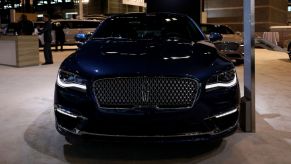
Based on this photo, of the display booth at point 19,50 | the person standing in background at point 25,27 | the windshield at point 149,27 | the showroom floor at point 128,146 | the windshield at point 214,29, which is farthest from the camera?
the person standing in background at point 25,27

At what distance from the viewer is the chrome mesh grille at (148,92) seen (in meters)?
3.72

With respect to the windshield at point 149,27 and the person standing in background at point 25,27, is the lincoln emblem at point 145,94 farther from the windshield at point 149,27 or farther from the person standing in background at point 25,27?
the person standing in background at point 25,27

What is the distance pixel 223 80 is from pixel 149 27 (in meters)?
2.06

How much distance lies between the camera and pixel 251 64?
491 cm

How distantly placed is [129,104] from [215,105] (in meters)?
0.78

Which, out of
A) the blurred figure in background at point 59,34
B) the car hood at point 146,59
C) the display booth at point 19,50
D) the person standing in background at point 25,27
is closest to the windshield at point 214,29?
the display booth at point 19,50

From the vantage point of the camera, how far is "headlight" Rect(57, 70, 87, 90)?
151 inches

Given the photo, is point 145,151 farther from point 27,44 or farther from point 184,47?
point 27,44

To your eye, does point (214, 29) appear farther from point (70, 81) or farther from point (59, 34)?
point (70, 81)

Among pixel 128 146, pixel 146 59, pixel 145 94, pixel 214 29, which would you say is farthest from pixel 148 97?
pixel 214 29

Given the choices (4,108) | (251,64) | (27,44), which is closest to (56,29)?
(27,44)

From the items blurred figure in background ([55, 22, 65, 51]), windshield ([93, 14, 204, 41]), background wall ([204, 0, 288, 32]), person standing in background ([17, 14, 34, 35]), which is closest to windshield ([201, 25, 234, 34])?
person standing in background ([17, 14, 34, 35])

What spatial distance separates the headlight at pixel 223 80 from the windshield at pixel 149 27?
1409mm

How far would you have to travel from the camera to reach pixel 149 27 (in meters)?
5.74
